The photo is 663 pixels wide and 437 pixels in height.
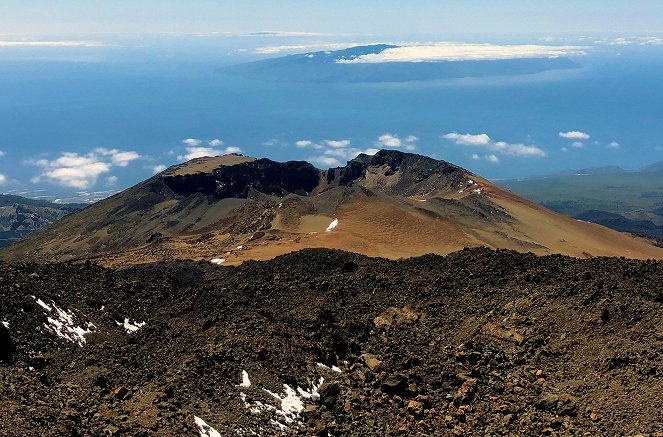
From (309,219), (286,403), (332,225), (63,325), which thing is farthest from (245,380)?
(309,219)

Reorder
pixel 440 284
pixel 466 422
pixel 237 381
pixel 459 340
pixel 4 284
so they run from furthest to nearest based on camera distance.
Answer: pixel 440 284, pixel 4 284, pixel 459 340, pixel 237 381, pixel 466 422

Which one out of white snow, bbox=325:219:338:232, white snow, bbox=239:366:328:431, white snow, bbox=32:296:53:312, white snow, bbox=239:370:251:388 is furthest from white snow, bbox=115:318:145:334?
white snow, bbox=325:219:338:232

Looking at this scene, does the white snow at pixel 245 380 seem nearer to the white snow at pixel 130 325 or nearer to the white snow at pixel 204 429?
the white snow at pixel 204 429

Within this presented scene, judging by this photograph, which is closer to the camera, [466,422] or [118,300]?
[466,422]

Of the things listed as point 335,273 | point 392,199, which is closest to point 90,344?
point 335,273

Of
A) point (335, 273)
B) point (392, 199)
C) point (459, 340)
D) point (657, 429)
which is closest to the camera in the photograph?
point (657, 429)

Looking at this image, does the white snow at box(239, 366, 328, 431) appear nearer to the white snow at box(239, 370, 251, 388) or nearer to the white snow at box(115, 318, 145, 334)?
the white snow at box(239, 370, 251, 388)

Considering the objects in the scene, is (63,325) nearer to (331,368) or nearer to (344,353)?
(331,368)

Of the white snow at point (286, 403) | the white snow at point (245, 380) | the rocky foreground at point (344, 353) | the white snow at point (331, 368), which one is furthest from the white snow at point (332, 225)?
the white snow at point (245, 380)

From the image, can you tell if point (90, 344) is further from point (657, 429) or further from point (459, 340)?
point (657, 429)
